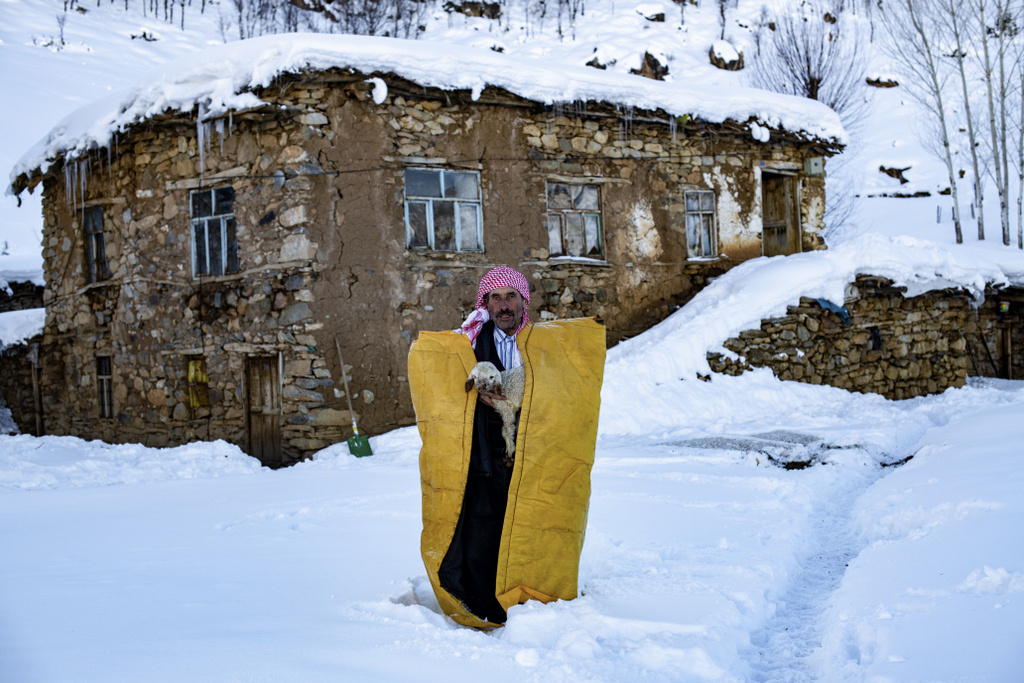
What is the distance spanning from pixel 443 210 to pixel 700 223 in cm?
432

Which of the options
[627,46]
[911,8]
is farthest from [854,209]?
[627,46]

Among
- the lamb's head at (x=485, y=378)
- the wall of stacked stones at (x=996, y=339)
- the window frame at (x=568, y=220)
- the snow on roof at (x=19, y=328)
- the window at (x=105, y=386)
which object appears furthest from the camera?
the wall of stacked stones at (x=996, y=339)

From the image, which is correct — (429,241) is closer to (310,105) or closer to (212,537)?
(310,105)

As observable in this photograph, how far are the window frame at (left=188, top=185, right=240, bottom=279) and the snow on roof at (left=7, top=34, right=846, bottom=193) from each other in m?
1.03

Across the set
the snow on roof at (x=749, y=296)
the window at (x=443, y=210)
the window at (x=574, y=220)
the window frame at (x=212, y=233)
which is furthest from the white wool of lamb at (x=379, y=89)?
the snow on roof at (x=749, y=296)

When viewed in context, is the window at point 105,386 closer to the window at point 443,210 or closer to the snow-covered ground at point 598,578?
the snow-covered ground at point 598,578

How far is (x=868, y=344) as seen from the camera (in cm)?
1082

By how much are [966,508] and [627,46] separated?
31.0 meters

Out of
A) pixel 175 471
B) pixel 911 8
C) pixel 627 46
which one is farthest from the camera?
pixel 627 46

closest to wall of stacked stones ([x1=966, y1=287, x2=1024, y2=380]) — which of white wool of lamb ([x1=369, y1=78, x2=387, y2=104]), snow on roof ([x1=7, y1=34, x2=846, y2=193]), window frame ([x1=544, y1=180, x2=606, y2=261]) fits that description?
snow on roof ([x1=7, y1=34, x2=846, y2=193])

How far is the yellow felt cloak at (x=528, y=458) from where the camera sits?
3.02m

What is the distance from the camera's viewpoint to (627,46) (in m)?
32.1

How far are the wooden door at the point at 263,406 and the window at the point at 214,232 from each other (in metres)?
1.28

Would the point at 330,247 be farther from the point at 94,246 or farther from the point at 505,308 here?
the point at 505,308
